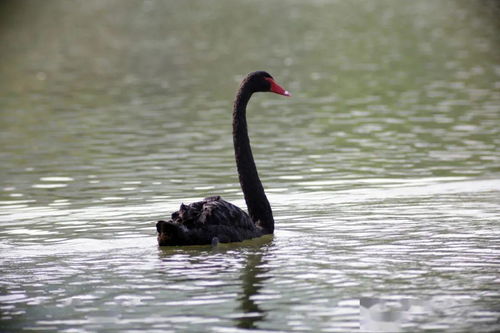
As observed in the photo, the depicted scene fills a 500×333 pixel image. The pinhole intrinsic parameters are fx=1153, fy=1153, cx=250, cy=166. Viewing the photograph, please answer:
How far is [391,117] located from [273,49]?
47.9 feet

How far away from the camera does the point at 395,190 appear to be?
1160 cm

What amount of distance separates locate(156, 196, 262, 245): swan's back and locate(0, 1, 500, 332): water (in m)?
0.14

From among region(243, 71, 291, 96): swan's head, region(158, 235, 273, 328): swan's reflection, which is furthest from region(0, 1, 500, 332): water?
region(243, 71, 291, 96): swan's head

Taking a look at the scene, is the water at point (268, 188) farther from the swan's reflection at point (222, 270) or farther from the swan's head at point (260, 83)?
the swan's head at point (260, 83)

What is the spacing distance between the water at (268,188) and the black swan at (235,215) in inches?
5.5

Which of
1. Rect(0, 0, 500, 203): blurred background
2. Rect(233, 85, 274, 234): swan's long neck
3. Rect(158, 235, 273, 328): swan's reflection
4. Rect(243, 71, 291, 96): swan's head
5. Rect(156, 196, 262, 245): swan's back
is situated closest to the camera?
Rect(158, 235, 273, 328): swan's reflection

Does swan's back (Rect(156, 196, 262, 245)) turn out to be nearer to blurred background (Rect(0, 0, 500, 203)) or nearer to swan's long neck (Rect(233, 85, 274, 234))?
swan's long neck (Rect(233, 85, 274, 234))

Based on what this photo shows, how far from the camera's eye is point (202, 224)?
895cm

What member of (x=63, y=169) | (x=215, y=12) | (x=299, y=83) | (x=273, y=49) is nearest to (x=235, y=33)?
(x=273, y=49)

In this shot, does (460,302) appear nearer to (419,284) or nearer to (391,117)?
(419,284)

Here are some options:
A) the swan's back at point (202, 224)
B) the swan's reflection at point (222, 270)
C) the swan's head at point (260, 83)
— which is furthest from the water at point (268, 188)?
the swan's head at point (260, 83)

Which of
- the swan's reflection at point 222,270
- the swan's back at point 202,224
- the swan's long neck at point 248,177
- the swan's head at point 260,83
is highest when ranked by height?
the swan's head at point 260,83

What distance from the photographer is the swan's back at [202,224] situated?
8844 millimetres

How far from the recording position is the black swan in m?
8.90
